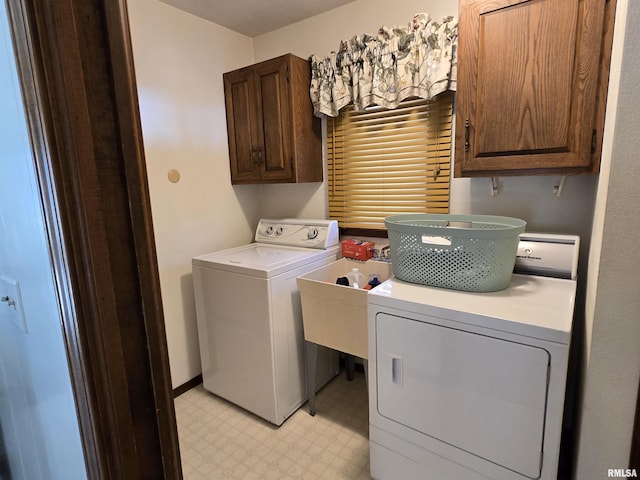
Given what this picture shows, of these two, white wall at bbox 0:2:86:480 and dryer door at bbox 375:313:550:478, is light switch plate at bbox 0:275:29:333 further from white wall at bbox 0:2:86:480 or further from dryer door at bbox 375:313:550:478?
dryer door at bbox 375:313:550:478

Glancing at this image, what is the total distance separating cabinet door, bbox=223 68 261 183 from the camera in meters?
2.29

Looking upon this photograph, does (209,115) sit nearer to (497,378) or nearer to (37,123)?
(37,123)

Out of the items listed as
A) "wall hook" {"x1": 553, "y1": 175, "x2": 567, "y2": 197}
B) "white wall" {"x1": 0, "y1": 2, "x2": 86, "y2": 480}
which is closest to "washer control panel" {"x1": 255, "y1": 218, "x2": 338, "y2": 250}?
"wall hook" {"x1": 553, "y1": 175, "x2": 567, "y2": 197}

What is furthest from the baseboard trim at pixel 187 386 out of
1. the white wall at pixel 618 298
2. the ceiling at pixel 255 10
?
the ceiling at pixel 255 10

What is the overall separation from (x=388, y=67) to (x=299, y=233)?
46.0 inches

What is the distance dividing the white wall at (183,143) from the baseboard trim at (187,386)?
0.12 feet

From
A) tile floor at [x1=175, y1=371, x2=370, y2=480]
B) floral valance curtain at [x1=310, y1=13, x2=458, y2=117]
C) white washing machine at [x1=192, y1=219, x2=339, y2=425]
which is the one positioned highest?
floral valance curtain at [x1=310, y1=13, x2=458, y2=117]

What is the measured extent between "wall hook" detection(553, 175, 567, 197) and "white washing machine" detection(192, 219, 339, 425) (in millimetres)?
1237

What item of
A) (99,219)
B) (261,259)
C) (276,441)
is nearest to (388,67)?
(261,259)

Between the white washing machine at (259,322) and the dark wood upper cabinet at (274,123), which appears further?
the dark wood upper cabinet at (274,123)

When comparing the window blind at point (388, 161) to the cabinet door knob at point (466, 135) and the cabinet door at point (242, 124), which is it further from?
the cabinet door at point (242, 124)

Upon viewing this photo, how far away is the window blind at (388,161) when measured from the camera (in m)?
1.95

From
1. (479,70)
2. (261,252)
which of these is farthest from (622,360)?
(261,252)

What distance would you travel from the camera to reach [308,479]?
1.62 metres
